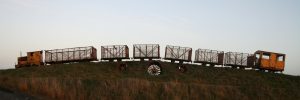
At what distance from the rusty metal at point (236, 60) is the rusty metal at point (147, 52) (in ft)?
28.8

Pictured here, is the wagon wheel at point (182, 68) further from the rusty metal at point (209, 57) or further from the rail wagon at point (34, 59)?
the rail wagon at point (34, 59)

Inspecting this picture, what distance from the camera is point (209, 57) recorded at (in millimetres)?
41312

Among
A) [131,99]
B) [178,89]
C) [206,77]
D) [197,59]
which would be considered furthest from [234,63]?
[131,99]

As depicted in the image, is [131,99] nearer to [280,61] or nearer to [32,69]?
[32,69]

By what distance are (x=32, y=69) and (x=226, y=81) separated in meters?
20.3

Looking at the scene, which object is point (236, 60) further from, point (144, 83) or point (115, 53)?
point (144, 83)

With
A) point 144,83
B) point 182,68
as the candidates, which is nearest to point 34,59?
point 182,68

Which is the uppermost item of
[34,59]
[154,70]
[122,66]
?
[34,59]

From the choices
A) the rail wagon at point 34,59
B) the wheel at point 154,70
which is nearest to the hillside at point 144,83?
the wheel at point 154,70

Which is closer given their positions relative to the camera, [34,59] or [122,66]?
[122,66]

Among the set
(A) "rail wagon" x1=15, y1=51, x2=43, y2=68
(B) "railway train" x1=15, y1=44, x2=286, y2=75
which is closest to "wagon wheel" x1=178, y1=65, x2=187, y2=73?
(B) "railway train" x1=15, y1=44, x2=286, y2=75

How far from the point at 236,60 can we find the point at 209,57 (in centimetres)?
342

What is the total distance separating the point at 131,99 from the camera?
1459 cm

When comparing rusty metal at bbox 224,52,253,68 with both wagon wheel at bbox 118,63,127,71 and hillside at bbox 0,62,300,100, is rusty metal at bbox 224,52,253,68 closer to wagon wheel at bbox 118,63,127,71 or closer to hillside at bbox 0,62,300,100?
hillside at bbox 0,62,300,100
